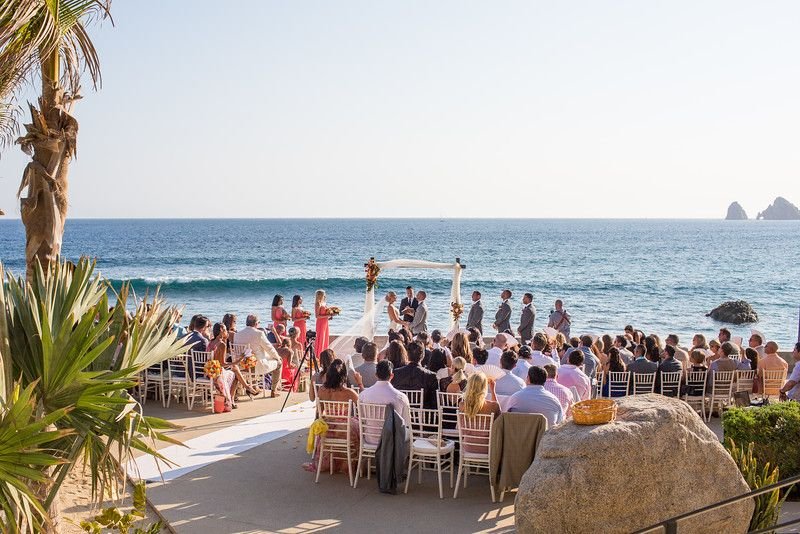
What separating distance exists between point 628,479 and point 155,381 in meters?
7.72

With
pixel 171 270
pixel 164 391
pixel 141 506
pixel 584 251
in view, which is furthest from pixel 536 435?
pixel 584 251

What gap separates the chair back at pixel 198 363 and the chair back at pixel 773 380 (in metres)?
7.71

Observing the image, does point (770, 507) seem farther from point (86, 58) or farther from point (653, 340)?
point (86, 58)

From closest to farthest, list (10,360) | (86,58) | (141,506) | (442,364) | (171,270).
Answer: (10,360), (141,506), (86,58), (442,364), (171,270)

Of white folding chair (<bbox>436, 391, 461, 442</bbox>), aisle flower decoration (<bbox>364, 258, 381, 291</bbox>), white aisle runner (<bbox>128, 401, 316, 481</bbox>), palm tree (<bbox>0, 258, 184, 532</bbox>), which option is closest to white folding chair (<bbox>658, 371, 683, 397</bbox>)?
white folding chair (<bbox>436, 391, 461, 442</bbox>)

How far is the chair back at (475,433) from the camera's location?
7.61 m

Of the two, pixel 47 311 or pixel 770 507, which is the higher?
pixel 47 311

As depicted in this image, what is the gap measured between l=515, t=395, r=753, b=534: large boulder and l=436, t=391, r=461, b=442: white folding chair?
2.04 metres

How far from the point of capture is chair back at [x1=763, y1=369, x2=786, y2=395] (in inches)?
436

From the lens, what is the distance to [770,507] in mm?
6270

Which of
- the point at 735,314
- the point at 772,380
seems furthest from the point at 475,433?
the point at 735,314

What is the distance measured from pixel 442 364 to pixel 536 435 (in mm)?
2461

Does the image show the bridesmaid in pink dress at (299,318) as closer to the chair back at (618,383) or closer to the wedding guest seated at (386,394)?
the chair back at (618,383)

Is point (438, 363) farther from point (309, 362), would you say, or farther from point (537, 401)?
point (309, 362)
